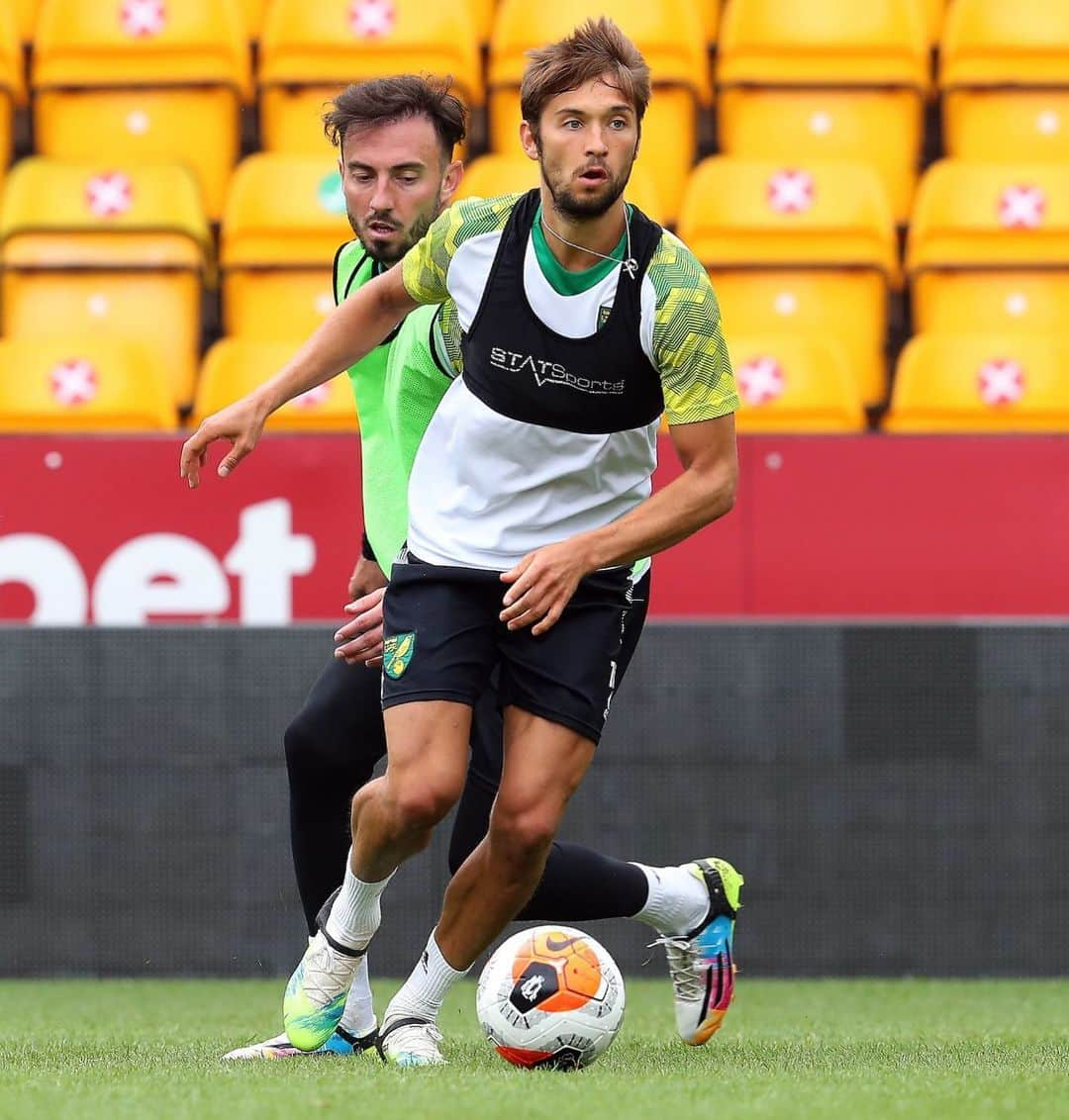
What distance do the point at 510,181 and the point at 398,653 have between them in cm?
431

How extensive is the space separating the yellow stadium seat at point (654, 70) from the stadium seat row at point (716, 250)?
0.51 m

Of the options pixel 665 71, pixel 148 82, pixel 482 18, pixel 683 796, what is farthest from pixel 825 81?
pixel 683 796

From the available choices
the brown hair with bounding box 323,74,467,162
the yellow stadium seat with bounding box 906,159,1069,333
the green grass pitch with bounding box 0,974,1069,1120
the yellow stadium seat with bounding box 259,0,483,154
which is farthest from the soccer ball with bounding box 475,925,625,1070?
the yellow stadium seat with bounding box 259,0,483,154

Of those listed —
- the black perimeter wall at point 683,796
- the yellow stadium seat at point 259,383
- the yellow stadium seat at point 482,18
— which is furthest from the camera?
the yellow stadium seat at point 482,18

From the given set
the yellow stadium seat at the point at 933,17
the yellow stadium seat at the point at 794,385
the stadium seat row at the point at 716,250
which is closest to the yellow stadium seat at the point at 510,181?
the stadium seat row at the point at 716,250

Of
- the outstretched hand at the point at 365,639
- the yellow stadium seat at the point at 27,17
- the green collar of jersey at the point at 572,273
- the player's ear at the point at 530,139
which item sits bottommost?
the outstretched hand at the point at 365,639

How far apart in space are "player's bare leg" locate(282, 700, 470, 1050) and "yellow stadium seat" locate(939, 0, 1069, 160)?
5681 millimetres

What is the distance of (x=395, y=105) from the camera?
4.55 meters

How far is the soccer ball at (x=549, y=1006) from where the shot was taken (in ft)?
13.8

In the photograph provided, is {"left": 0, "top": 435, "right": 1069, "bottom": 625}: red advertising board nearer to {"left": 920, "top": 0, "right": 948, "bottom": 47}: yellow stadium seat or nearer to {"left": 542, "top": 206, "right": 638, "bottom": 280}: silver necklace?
{"left": 542, "top": 206, "right": 638, "bottom": 280}: silver necklace

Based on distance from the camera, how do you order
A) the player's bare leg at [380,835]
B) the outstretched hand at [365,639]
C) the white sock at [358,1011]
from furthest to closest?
the white sock at [358,1011]
the outstretched hand at [365,639]
the player's bare leg at [380,835]

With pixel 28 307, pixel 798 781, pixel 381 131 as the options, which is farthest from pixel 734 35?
pixel 381 131

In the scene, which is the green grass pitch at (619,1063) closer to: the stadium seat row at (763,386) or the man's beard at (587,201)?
the man's beard at (587,201)

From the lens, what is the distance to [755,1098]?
359 cm
